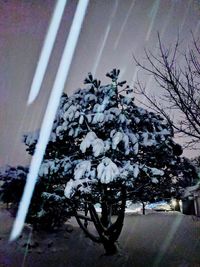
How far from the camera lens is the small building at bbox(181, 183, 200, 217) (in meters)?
25.3

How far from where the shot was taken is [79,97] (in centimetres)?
1041

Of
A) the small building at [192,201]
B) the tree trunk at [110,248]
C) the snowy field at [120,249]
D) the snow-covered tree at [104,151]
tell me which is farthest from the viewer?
the small building at [192,201]

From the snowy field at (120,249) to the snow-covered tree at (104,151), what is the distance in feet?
3.67

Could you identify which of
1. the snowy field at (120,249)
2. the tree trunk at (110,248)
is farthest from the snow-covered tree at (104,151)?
the snowy field at (120,249)

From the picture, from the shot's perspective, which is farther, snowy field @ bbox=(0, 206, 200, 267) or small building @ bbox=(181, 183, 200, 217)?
small building @ bbox=(181, 183, 200, 217)

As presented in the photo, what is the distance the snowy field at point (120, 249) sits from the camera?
10328 mm

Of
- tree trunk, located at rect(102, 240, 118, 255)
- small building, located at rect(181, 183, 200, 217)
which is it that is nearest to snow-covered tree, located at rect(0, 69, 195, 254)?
tree trunk, located at rect(102, 240, 118, 255)

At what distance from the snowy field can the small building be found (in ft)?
25.3

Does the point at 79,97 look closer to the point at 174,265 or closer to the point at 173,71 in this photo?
the point at 173,71

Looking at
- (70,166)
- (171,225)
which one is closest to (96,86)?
Answer: (70,166)

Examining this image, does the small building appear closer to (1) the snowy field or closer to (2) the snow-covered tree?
(1) the snowy field

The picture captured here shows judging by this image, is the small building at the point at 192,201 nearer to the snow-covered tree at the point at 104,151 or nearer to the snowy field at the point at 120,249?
the snowy field at the point at 120,249

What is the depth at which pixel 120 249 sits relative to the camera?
11906 millimetres

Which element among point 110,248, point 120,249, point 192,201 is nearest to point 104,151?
point 110,248
